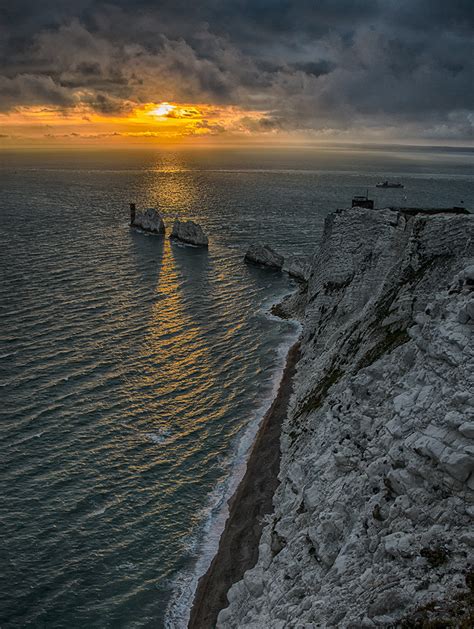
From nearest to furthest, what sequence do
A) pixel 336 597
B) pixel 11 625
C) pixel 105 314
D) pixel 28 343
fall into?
pixel 336 597, pixel 11 625, pixel 28 343, pixel 105 314

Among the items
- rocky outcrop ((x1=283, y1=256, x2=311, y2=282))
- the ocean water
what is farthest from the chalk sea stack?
rocky outcrop ((x1=283, y1=256, x2=311, y2=282))

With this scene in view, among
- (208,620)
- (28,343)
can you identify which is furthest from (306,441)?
(28,343)

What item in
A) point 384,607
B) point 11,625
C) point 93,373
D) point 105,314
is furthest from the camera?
point 105,314

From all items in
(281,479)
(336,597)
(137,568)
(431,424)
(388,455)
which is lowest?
(137,568)

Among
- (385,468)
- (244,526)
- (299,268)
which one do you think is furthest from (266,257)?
(385,468)

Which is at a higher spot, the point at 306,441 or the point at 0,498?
the point at 306,441

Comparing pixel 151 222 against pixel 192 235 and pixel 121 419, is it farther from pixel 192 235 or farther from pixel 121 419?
pixel 121 419

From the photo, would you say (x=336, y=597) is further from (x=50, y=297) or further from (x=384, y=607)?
(x=50, y=297)

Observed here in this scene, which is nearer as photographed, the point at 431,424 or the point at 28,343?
the point at 431,424

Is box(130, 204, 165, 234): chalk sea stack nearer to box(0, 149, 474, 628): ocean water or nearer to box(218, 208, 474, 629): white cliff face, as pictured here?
box(0, 149, 474, 628): ocean water
